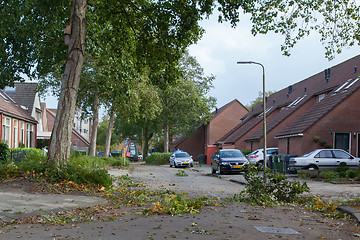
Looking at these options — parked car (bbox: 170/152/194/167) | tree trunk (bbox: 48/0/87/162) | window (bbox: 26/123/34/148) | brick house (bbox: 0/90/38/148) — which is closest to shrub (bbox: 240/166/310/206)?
tree trunk (bbox: 48/0/87/162)

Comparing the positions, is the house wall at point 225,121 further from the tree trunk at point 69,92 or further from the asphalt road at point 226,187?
the tree trunk at point 69,92

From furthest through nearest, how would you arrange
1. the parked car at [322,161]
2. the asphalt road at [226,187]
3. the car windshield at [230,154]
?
the car windshield at [230,154] → the parked car at [322,161] → the asphalt road at [226,187]

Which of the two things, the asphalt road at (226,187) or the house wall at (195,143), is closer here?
the asphalt road at (226,187)

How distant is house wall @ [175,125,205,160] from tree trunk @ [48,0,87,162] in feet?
190

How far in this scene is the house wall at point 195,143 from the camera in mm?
71375

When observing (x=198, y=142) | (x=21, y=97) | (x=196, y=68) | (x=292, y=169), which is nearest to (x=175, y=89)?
(x=196, y=68)

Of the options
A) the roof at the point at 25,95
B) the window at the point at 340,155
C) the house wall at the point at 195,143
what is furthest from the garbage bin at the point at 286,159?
the house wall at the point at 195,143

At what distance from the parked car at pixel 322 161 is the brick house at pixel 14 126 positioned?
18656 mm

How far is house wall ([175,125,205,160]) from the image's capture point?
71.4 meters

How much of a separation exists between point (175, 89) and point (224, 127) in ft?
58.7

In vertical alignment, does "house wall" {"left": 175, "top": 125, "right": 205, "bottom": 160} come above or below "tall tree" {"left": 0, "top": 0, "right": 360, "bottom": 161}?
below

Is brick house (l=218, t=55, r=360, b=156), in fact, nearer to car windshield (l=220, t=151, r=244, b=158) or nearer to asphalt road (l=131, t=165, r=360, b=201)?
car windshield (l=220, t=151, r=244, b=158)

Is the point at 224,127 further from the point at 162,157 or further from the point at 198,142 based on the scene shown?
the point at 162,157

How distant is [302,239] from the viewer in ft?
19.4
